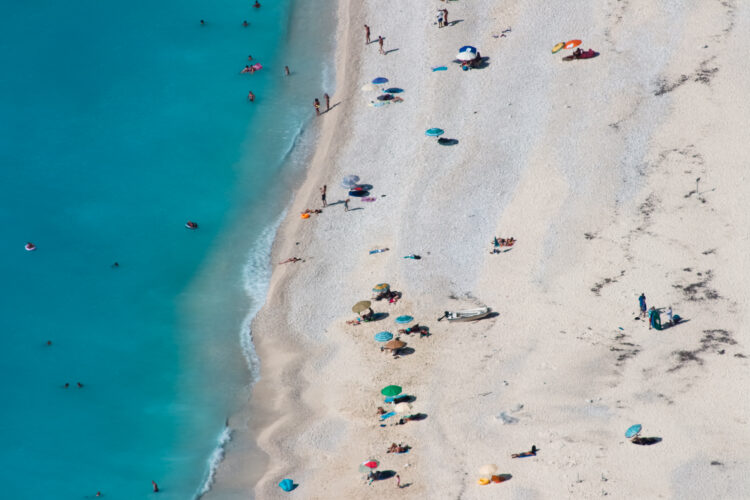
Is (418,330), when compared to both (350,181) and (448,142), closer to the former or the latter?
(350,181)

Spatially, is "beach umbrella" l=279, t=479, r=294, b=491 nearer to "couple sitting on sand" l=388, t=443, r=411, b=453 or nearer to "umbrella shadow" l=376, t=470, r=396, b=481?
"umbrella shadow" l=376, t=470, r=396, b=481

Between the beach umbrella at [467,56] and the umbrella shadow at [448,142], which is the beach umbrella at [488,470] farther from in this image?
the beach umbrella at [467,56]

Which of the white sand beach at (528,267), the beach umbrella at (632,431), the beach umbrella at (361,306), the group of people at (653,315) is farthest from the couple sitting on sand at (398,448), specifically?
the group of people at (653,315)

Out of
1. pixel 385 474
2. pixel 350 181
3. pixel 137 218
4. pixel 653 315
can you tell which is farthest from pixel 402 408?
pixel 137 218

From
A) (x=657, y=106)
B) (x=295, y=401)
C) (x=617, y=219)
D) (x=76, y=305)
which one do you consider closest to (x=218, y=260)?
(x=76, y=305)

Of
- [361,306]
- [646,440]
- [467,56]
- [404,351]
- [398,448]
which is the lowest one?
[646,440]
